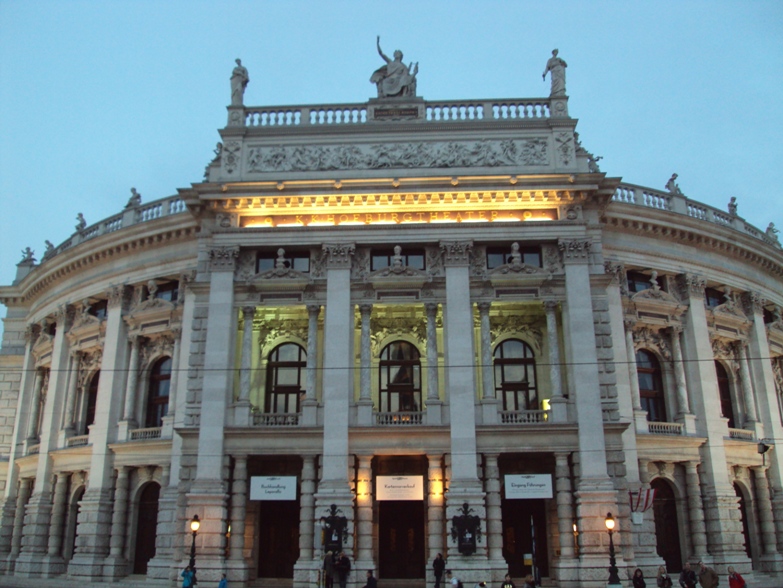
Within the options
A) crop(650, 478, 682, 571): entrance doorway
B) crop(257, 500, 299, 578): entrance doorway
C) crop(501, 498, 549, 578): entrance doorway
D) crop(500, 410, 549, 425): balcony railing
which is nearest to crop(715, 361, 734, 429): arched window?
crop(650, 478, 682, 571): entrance doorway

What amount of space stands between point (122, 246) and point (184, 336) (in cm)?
769

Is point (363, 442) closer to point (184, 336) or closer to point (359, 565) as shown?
point (359, 565)

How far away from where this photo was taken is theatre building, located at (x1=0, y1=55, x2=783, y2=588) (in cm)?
3103

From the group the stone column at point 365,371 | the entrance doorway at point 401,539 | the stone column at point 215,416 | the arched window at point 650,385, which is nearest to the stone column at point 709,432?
the arched window at point 650,385

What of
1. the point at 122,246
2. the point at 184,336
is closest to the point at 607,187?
the point at 184,336

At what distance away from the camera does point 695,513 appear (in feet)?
115

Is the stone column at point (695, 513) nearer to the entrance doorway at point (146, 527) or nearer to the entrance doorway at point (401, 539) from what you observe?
the entrance doorway at point (401, 539)

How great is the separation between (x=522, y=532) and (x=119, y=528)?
788 inches

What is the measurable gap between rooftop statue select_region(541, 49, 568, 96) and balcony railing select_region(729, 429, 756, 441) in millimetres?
19429

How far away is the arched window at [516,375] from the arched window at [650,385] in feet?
20.5

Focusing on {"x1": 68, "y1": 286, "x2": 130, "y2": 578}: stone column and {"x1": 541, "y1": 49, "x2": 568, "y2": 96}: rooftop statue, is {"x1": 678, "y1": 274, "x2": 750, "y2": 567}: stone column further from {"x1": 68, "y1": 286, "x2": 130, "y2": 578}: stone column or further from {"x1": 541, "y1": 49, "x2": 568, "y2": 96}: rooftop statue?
{"x1": 68, "y1": 286, "x2": 130, "y2": 578}: stone column

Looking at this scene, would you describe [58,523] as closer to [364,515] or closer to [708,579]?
[364,515]

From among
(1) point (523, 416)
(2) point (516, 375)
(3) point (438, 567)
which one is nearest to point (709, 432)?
(2) point (516, 375)

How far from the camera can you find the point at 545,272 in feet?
109
